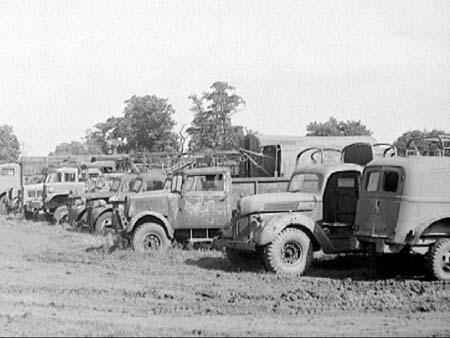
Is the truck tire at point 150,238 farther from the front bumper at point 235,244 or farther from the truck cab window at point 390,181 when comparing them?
the truck cab window at point 390,181

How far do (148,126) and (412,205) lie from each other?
132 feet

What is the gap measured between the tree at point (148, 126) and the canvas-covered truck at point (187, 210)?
3364cm

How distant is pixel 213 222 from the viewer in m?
15.3

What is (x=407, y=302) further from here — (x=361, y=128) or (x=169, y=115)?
(x=361, y=128)

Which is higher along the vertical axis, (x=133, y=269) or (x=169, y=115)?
(x=169, y=115)

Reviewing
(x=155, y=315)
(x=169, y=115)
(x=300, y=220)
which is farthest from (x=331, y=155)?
(x=169, y=115)

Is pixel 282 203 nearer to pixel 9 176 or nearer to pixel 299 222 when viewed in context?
pixel 299 222

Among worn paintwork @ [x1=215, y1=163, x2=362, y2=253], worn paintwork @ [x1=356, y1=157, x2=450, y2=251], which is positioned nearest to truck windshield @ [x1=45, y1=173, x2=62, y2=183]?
worn paintwork @ [x1=215, y1=163, x2=362, y2=253]

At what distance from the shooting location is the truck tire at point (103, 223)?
Answer: 1953cm

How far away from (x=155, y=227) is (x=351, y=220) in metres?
4.13

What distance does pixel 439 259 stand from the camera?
1124 cm

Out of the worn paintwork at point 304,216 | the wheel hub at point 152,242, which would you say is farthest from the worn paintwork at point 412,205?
the wheel hub at point 152,242

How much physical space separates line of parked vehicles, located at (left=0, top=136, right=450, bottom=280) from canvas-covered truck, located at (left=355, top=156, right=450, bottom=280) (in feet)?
0.05

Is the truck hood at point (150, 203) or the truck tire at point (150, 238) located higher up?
the truck hood at point (150, 203)
